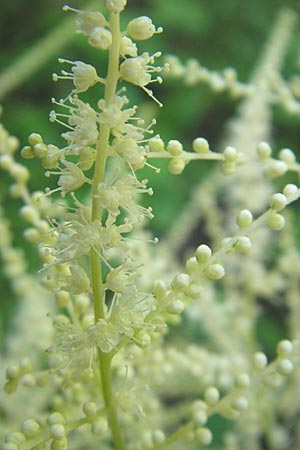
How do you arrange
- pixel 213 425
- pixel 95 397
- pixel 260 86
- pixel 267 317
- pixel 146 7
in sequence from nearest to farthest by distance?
pixel 95 397 → pixel 213 425 → pixel 260 86 → pixel 267 317 → pixel 146 7

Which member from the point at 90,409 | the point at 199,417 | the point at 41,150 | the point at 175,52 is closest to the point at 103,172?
the point at 41,150

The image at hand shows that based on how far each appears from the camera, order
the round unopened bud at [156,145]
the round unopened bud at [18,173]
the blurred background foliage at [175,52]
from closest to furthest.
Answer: the round unopened bud at [156,145] < the round unopened bud at [18,173] < the blurred background foliage at [175,52]

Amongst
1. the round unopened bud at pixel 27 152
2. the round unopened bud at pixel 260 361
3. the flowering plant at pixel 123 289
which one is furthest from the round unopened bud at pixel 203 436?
the round unopened bud at pixel 27 152

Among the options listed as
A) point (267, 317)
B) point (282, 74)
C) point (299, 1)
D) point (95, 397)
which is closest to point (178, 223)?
point (267, 317)

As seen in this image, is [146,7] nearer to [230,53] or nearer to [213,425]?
[230,53]

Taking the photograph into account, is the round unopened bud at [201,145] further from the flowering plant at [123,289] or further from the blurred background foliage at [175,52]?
the blurred background foliage at [175,52]

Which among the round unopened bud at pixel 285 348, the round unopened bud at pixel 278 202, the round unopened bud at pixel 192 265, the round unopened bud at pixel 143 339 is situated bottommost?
the round unopened bud at pixel 285 348

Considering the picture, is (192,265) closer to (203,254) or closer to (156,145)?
(203,254)
